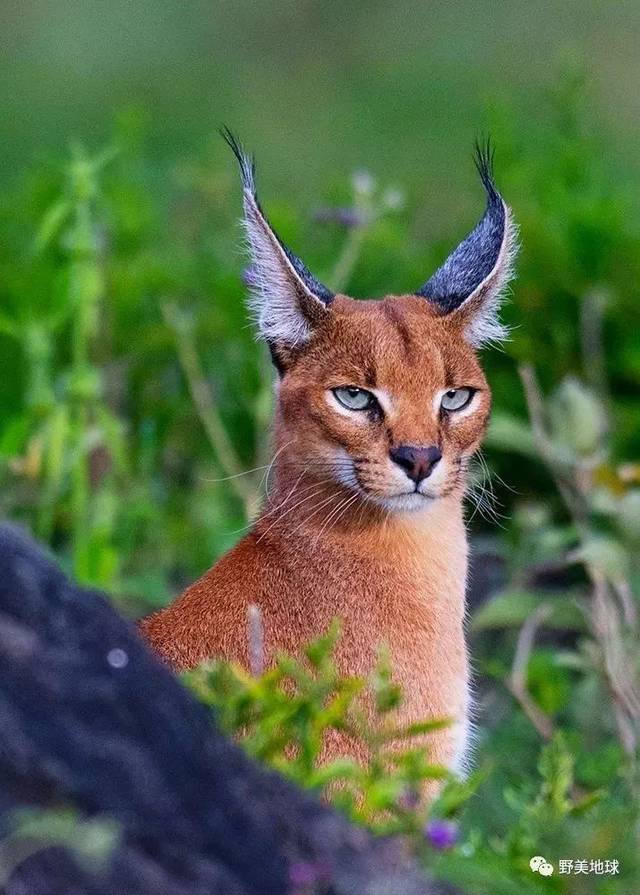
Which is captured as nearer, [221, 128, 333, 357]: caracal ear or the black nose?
the black nose

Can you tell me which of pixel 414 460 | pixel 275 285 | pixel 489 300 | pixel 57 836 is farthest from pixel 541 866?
pixel 489 300

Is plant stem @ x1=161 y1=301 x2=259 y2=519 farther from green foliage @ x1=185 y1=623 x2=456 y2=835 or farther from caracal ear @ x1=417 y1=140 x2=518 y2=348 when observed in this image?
green foliage @ x1=185 y1=623 x2=456 y2=835

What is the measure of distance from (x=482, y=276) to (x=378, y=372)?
0.60 meters

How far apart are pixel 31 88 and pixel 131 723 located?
14160 millimetres

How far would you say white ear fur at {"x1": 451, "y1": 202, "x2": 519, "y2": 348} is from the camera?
5.57 m

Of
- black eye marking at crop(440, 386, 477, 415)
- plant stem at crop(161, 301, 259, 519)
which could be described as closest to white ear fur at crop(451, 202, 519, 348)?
black eye marking at crop(440, 386, 477, 415)

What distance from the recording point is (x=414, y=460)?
16.7 feet

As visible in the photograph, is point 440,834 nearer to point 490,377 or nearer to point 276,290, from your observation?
point 276,290

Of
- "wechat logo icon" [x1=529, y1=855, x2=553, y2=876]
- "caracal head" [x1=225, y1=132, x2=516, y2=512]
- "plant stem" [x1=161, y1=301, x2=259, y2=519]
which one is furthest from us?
"plant stem" [x1=161, y1=301, x2=259, y2=519]

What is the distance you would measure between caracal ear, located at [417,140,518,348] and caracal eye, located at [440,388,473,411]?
0.86ft

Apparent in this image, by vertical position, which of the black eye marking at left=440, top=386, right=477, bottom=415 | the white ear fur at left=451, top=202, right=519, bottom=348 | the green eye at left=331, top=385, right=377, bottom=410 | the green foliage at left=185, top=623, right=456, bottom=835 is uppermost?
the white ear fur at left=451, top=202, right=519, bottom=348

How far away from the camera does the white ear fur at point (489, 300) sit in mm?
5570

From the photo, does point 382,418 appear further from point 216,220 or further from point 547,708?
point 216,220

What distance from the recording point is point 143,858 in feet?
9.80
